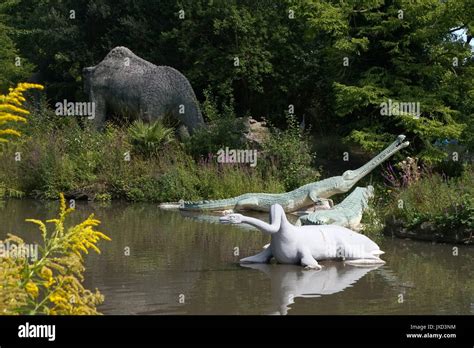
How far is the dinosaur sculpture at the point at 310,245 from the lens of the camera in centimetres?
971

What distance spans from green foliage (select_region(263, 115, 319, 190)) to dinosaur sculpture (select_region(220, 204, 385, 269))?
7.65 meters

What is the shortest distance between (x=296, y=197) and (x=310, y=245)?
6.14 metres

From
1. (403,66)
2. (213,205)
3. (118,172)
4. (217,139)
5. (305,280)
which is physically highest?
(403,66)

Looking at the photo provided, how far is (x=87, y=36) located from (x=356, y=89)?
40.0 feet

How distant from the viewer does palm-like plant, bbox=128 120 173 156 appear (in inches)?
763

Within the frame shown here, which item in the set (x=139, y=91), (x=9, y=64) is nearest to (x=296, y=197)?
(x=139, y=91)

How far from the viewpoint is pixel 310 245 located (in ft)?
32.9

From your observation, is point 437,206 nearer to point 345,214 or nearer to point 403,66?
point 345,214

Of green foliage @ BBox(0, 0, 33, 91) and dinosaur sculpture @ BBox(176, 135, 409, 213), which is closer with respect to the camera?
dinosaur sculpture @ BBox(176, 135, 409, 213)

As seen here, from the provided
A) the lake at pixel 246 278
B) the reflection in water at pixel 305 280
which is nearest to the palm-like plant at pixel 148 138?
the lake at pixel 246 278

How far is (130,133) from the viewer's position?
774 inches

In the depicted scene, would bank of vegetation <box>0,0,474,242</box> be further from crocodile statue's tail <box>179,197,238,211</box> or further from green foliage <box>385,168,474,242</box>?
green foliage <box>385,168,474,242</box>

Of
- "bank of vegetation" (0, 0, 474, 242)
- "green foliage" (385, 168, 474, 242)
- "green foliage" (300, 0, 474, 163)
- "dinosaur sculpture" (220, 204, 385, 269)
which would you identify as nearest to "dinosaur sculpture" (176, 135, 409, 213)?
"bank of vegetation" (0, 0, 474, 242)

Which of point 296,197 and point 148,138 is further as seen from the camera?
point 148,138
